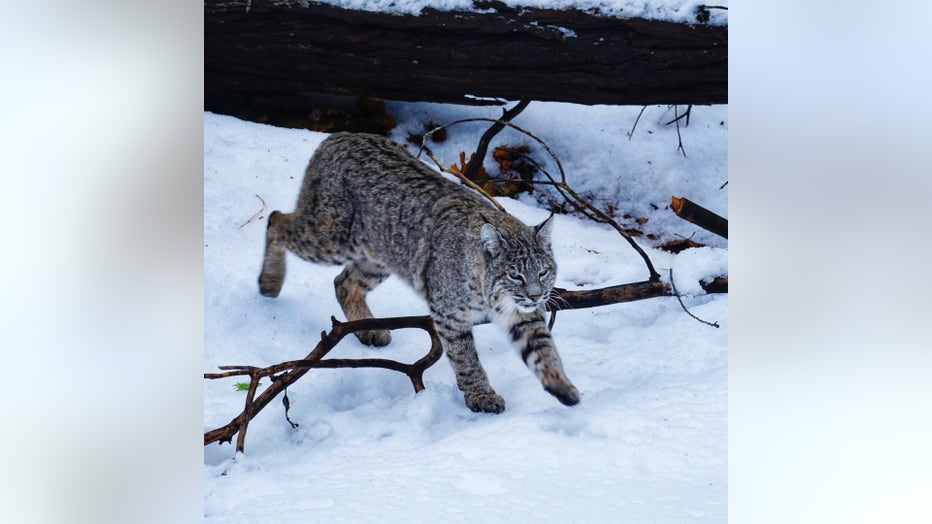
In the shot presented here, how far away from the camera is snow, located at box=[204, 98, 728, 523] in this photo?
2443mm

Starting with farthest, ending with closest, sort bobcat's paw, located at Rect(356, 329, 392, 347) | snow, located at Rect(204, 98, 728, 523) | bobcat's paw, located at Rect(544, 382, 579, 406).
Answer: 1. bobcat's paw, located at Rect(356, 329, 392, 347)
2. bobcat's paw, located at Rect(544, 382, 579, 406)
3. snow, located at Rect(204, 98, 728, 523)

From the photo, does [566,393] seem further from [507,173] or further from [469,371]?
[507,173]

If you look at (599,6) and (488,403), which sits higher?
(599,6)

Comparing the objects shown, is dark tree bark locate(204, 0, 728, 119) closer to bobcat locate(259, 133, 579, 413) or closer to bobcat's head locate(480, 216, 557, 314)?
bobcat locate(259, 133, 579, 413)

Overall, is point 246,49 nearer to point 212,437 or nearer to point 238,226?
point 238,226

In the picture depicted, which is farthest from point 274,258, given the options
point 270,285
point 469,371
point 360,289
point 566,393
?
point 566,393

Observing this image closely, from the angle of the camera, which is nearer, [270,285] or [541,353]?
[541,353]

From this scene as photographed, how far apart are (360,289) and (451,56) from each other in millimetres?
770

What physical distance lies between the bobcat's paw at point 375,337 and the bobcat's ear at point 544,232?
21.8 inches

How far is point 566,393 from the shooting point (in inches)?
101

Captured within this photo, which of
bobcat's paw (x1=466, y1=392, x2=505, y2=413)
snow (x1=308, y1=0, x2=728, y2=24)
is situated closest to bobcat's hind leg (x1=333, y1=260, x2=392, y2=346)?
bobcat's paw (x1=466, y1=392, x2=505, y2=413)

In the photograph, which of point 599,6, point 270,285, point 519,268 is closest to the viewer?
point 519,268
